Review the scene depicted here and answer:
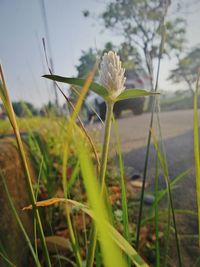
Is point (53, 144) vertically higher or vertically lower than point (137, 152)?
higher

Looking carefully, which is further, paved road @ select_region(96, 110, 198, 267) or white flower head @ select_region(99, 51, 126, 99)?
paved road @ select_region(96, 110, 198, 267)

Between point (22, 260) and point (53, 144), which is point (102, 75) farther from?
point (53, 144)

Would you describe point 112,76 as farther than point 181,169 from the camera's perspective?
No

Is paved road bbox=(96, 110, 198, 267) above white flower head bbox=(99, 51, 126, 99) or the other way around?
the other way around

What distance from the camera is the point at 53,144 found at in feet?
7.05

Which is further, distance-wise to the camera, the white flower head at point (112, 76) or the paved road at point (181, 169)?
the paved road at point (181, 169)

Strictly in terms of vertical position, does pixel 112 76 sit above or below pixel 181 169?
above

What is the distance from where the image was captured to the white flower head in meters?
0.31

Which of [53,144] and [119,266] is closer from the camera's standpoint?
[119,266]

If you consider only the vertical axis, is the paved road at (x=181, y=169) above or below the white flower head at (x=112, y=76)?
below

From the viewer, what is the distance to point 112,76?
31cm

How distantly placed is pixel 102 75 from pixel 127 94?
38 millimetres

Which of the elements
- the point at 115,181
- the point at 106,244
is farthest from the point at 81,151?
the point at 115,181

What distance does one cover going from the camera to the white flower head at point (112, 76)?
307mm
